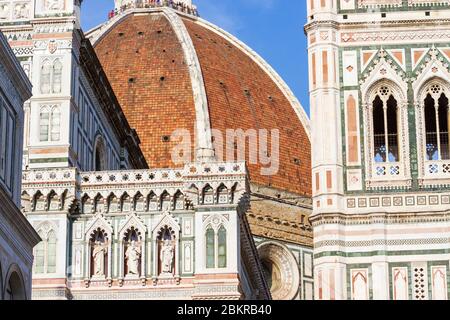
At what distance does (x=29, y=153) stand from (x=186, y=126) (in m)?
21.9

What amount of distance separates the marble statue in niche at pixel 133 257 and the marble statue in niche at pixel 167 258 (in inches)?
18.5

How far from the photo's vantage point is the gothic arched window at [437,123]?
1093 inches

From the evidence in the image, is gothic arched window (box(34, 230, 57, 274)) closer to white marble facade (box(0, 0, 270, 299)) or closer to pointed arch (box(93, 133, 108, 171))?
white marble facade (box(0, 0, 270, 299))

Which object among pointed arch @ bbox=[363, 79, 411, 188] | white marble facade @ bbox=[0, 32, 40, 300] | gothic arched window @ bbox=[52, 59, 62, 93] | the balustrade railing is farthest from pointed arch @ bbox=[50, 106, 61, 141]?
the balustrade railing

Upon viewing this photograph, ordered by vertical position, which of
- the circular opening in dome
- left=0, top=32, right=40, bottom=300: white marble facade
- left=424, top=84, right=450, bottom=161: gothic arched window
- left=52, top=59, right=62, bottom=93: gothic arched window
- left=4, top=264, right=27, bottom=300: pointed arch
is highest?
the circular opening in dome

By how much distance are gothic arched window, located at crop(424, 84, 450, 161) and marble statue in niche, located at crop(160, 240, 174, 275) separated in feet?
17.0

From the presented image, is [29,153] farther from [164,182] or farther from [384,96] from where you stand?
[384,96]

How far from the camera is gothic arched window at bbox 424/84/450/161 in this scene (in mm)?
27766

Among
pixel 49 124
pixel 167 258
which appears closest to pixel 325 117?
pixel 167 258

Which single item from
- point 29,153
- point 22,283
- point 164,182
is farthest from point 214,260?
point 22,283

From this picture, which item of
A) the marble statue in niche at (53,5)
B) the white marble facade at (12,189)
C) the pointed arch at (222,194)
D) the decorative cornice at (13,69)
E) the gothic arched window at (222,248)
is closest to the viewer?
the white marble facade at (12,189)

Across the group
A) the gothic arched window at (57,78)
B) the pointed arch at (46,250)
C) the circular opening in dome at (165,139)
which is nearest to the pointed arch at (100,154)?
the gothic arched window at (57,78)

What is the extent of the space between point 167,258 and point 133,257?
681 millimetres

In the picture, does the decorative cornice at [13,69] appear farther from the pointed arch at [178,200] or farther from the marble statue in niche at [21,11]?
the marble statue in niche at [21,11]
